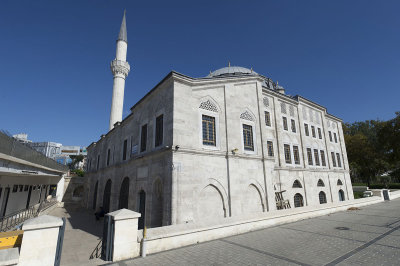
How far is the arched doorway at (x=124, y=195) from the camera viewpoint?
16347 mm

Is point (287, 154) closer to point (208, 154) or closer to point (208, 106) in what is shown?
point (208, 106)

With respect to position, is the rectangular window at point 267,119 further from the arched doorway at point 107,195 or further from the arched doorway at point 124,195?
the arched doorway at point 107,195

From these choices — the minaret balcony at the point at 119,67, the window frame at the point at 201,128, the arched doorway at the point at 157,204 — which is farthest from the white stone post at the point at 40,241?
the minaret balcony at the point at 119,67

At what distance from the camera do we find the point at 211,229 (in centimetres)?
844

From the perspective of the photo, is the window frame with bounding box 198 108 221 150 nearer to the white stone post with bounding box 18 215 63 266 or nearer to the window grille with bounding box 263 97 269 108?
the white stone post with bounding box 18 215 63 266

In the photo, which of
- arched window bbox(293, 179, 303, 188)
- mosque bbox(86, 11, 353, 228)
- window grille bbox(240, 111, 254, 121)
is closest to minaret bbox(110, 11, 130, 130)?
mosque bbox(86, 11, 353, 228)

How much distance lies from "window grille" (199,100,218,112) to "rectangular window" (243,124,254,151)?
289cm

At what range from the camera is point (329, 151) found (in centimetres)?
2488

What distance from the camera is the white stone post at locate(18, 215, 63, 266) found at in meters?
4.95

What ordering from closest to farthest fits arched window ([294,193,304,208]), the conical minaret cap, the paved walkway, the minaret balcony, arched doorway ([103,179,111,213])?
the paved walkway, arched window ([294,193,304,208]), arched doorway ([103,179,111,213]), the minaret balcony, the conical minaret cap

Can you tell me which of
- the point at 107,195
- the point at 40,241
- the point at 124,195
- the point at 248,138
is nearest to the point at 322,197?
the point at 248,138

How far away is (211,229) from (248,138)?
7.85 metres

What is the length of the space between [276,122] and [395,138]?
25600mm

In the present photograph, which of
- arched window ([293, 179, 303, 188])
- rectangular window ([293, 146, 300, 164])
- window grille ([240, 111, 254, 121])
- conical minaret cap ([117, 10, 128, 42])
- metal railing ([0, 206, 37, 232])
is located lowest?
metal railing ([0, 206, 37, 232])
